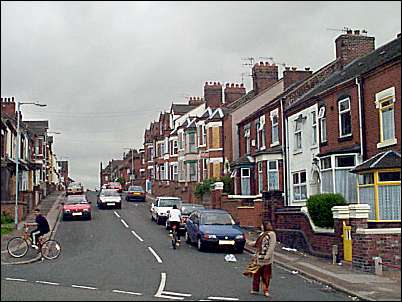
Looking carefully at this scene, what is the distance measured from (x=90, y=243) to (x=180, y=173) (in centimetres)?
3864

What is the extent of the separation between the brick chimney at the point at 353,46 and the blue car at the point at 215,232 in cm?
1412

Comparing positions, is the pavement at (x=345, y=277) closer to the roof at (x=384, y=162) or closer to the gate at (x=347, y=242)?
the gate at (x=347, y=242)

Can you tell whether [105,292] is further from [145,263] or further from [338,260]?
[338,260]

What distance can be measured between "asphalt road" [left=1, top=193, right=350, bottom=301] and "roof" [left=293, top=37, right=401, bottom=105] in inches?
352

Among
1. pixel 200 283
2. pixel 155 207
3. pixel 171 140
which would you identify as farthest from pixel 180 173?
pixel 200 283

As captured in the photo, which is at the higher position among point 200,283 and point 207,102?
point 207,102

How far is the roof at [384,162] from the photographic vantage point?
22.0 meters

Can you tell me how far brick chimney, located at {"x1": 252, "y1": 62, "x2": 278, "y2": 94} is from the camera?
4719cm

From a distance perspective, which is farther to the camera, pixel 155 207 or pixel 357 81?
pixel 155 207

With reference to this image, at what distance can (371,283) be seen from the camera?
52.4 ft

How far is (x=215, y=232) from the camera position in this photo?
24047 mm

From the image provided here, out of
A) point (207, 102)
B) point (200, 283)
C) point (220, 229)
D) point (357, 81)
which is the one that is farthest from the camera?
point (207, 102)

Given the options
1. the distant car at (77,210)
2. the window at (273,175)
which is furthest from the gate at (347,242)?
the distant car at (77,210)

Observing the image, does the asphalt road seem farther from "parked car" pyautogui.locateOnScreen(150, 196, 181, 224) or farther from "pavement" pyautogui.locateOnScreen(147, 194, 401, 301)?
"parked car" pyautogui.locateOnScreen(150, 196, 181, 224)
